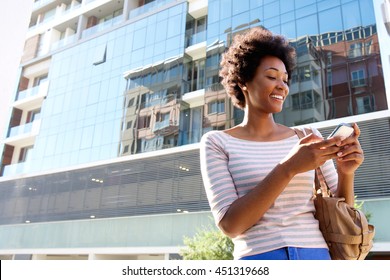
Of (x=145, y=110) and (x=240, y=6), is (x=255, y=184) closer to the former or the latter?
(x=240, y=6)

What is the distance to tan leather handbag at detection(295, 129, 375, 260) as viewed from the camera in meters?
0.49

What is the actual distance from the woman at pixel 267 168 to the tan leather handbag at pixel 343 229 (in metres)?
0.01

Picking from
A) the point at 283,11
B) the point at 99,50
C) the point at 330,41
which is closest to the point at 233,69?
the point at 330,41

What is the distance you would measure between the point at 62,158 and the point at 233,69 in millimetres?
7901

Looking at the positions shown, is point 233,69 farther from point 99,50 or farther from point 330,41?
point 99,50

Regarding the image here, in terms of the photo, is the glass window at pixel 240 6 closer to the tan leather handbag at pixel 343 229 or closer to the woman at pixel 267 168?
the woman at pixel 267 168

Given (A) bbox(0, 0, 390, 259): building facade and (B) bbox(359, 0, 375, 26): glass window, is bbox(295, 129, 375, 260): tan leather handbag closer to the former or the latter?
(A) bbox(0, 0, 390, 259): building facade

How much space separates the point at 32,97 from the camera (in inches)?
364

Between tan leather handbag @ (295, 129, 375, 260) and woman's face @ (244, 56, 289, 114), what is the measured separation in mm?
153

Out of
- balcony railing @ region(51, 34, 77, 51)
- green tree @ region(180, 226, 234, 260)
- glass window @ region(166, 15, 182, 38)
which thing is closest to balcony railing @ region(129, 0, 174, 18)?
glass window @ region(166, 15, 182, 38)

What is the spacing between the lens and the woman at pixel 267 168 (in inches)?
18.4

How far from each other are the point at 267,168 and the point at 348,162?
99 mm

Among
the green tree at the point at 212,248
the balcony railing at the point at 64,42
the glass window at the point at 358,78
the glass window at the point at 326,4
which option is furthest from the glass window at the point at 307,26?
the balcony railing at the point at 64,42
